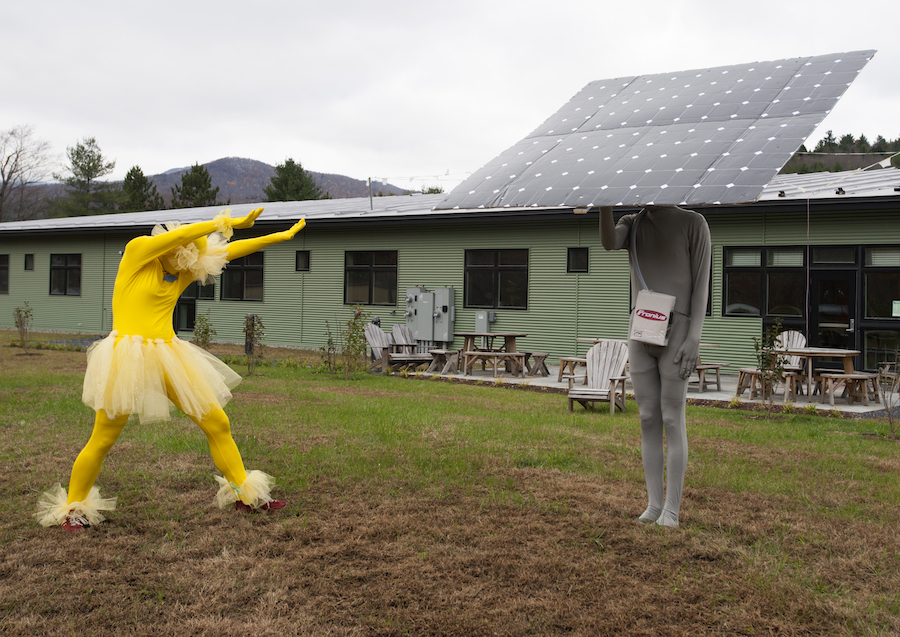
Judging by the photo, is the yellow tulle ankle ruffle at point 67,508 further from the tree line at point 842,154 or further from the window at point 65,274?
the tree line at point 842,154

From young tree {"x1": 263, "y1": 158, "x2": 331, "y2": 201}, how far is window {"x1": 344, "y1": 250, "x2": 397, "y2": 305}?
35147 mm

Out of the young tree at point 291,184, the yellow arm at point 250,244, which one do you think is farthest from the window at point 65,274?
the young tree at point 291,184

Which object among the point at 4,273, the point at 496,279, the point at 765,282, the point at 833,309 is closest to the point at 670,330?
the point at 833,309

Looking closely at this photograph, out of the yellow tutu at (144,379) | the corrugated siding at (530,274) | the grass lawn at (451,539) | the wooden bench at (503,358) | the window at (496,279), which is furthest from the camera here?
the window at (496,279)

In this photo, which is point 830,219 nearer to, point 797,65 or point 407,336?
point 797,65

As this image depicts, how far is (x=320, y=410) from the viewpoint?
8.43m

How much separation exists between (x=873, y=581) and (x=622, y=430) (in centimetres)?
410

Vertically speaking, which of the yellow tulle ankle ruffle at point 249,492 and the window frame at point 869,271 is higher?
the window frame at point 869,271

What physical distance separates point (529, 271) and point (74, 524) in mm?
12834

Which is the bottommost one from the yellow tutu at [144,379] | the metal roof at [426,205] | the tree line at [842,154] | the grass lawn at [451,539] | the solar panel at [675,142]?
the grass lawn at [451,539]

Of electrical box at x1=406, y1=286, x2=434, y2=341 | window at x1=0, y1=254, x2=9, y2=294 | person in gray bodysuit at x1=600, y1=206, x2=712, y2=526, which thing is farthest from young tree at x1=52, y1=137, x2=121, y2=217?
person in gray bodysuit at x1=600, y1=206, x2=712, y2=526

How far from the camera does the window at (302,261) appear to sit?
19.2 meters

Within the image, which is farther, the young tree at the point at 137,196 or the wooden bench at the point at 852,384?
the young tree at the point at 137,196

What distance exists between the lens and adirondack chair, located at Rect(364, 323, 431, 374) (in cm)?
1372
